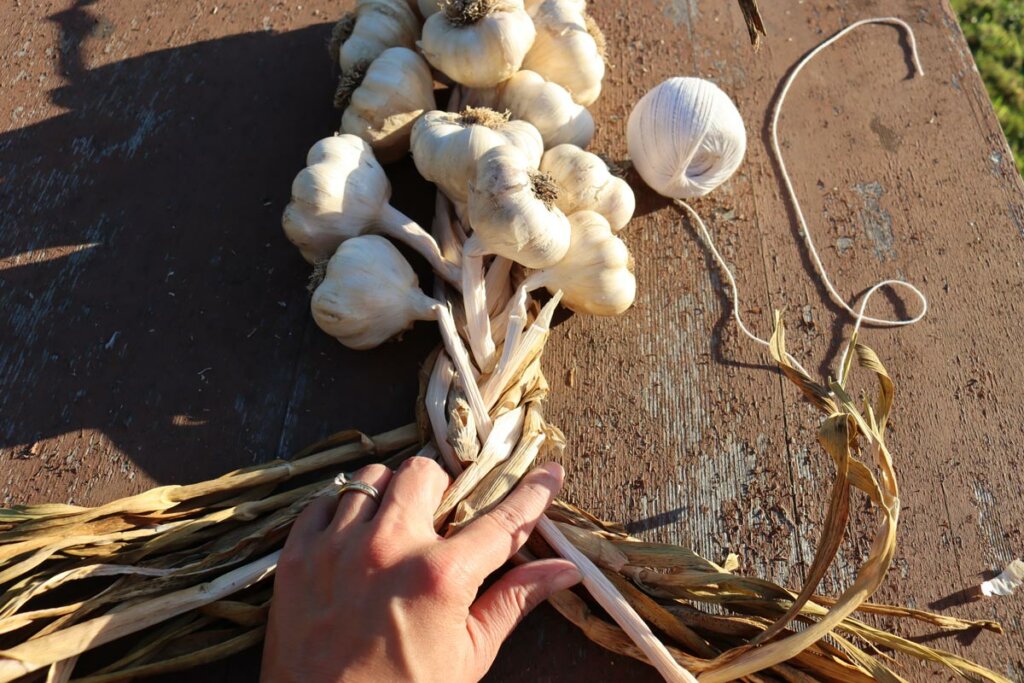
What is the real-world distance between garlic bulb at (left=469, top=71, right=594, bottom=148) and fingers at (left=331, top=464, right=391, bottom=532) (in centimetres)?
71

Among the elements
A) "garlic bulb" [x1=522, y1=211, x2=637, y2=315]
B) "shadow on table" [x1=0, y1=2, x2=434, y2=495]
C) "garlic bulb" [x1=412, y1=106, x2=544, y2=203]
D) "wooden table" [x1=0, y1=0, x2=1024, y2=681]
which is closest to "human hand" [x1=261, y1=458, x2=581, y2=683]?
"wooden table" [x1=0, y1=0, x2=1024, y2=681]

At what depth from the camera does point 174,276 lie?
1446mm

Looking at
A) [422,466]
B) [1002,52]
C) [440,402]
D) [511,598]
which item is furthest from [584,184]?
[1002,52]

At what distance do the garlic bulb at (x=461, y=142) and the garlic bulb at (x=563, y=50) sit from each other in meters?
0.21

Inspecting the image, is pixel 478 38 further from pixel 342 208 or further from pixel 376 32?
pixel 342 208

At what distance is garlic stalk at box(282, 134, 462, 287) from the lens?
1309 mm

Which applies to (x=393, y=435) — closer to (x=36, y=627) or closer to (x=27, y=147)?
(x=36, y=627)

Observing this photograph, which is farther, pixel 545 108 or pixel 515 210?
pixel 545 108

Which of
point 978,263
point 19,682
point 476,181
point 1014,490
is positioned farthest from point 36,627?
point 978,263

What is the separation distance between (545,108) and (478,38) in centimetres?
17

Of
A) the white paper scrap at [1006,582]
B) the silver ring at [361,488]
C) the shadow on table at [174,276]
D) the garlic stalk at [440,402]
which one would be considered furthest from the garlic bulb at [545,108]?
the white paper scrap at [1006,582]

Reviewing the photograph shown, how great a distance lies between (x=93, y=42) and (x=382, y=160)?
2.77ft

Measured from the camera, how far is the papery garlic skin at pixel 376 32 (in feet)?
5.07

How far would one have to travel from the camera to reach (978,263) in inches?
59.1
